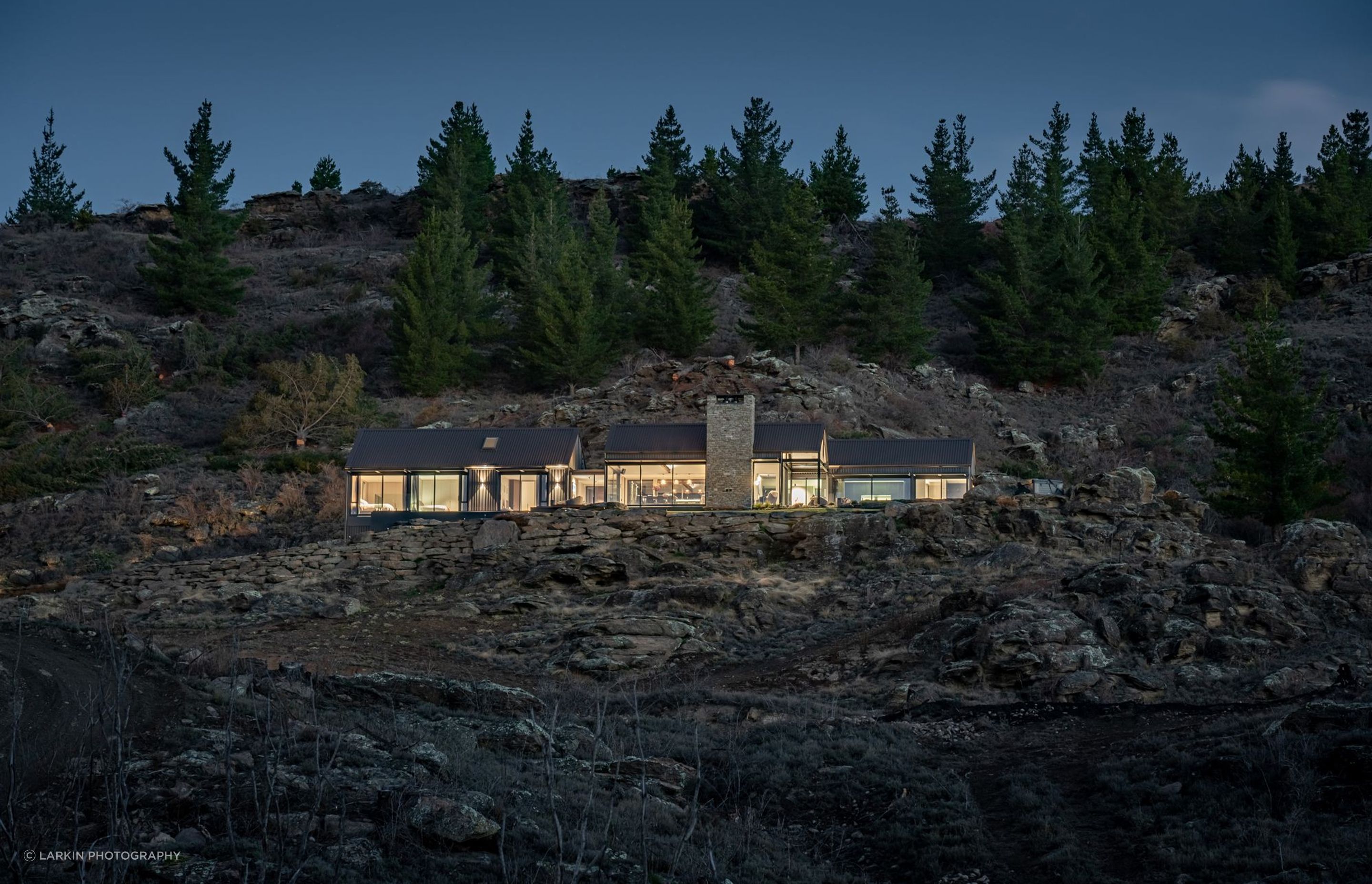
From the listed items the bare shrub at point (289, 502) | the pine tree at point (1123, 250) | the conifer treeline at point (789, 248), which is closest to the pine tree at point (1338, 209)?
the conifer treeline at point (789, 248)

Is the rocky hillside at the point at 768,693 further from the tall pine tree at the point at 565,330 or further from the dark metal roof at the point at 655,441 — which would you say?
the tall pine tree at the point at 565,330

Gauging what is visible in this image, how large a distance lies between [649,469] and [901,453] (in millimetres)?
11092

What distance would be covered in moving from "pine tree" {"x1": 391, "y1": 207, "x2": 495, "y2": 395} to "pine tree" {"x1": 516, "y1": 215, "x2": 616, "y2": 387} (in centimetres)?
338

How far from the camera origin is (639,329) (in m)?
70.1

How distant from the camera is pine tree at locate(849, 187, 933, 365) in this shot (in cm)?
6838

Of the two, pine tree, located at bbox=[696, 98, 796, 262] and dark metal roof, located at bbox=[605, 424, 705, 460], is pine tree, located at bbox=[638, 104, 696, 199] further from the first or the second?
dark metal roof, located at bbox=[605, 424, 705, 460]

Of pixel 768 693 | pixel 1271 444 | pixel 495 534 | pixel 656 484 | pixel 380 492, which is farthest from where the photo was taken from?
pixel 656 484

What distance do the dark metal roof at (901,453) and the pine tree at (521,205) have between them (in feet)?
103

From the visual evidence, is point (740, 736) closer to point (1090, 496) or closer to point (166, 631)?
point (166, 631)

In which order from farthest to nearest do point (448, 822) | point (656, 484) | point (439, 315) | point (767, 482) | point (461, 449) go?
point (439, 315) < point (656, 484) < point (767, 482) < point (461, 449) < point (448, 822)

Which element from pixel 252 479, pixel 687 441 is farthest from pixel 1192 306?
pixel 252 479

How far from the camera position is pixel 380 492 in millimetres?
44844

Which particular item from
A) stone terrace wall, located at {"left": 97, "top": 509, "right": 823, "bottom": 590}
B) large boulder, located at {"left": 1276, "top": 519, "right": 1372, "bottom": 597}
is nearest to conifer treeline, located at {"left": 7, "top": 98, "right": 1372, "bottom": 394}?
stone terrace wall, located at {"left": 97, "top": 509, "right": 823, "bottom": 590}

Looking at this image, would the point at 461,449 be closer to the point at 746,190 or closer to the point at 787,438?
the point at 787,438
